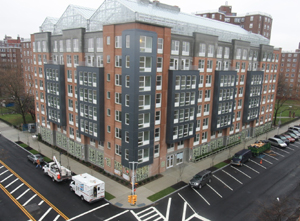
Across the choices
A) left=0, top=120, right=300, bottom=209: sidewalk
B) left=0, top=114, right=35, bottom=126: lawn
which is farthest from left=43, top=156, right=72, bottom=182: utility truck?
left=0, top=114, right=35, bottom=126: lawn

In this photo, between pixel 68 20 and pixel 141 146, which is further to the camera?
pixel 68 20

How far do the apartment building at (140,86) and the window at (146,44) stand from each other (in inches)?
5.5

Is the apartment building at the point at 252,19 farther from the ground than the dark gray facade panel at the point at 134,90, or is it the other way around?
the apartment building at the point at 252,19

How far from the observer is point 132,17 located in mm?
35219

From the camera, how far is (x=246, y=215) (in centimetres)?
3069

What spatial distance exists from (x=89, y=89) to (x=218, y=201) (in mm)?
27098

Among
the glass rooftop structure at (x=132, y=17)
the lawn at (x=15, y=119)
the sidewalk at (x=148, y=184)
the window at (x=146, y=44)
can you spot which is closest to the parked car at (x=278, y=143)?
the sidewalk at (x=148, y=184)

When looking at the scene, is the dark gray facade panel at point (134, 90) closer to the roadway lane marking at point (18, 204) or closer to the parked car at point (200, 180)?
the parked car at point (200, 180)

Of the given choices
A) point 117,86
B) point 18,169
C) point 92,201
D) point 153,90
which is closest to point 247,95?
point 153,90

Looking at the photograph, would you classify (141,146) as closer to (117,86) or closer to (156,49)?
(117,86)

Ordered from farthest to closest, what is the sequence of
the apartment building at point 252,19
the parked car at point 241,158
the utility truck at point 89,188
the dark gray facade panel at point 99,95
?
the apartment building at point 252,19, the parked car at point 241,158, the dark gray facade panel at point 99,95, the utility truck at point 89,188

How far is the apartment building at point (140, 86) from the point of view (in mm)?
35719

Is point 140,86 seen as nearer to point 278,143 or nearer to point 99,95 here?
point 99,95

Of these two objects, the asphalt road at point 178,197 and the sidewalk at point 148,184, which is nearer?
the asphalt road at point 178,197
